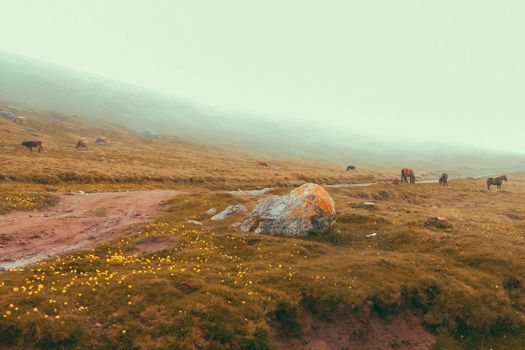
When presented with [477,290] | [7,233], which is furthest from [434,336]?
[7,233]

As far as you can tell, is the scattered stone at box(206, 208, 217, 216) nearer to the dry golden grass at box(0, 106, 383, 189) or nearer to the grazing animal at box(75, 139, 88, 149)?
the dry golden grass at box(0, 106, 383, 189)

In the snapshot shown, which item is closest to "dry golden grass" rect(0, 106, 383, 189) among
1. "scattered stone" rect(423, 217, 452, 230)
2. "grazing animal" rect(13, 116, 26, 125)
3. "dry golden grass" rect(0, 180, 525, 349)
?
"grazing animal" rect(13, 116, 26, 125)

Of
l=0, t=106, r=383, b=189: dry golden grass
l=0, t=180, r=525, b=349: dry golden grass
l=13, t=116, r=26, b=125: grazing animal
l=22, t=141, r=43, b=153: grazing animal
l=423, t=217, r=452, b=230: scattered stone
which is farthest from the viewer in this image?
l=13, t=116, r=26, b=125: grazing animal

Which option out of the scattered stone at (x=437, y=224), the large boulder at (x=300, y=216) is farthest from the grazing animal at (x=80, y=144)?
the scattered stone at (x=437, y=224)

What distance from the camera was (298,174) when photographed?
99.2m

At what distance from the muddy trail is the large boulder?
13.5m

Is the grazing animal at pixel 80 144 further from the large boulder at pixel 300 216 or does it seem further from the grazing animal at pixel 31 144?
the large boulder at pixel 300 216

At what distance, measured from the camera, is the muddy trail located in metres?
28.6

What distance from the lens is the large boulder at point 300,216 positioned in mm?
31875

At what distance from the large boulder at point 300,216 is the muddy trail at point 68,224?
13.5 metres

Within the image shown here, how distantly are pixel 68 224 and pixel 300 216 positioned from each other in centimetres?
2232

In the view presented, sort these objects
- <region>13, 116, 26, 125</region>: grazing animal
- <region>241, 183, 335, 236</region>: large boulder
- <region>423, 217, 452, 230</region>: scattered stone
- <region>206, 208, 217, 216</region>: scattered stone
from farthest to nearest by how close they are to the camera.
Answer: <region>13, 116, 26, 125</region>: grazing animal, <region>206, 208, 217, 216</region>: scattered stone, <region>423, 217, 452, 230</region>: scattered stone, <region>241, 183, 335, 236</region>: large boulder

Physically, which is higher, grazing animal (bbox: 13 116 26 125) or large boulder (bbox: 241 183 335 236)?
large boulder (bbox: 241 183 335 236)

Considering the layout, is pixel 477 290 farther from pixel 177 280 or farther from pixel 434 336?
pixel 177 280
